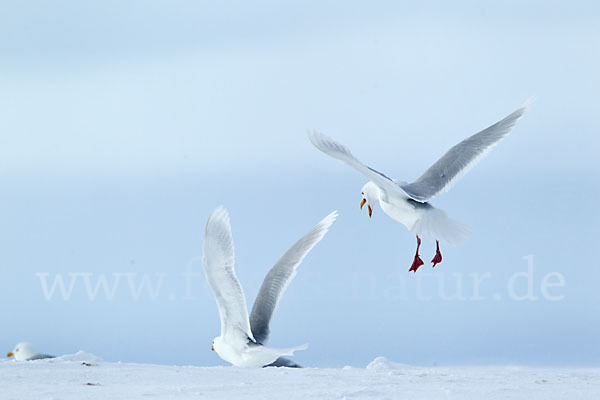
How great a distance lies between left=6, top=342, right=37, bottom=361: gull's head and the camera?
12453 millimetres

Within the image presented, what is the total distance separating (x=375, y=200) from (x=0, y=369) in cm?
404

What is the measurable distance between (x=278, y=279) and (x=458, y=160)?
2.16 metres

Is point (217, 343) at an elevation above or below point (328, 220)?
Answer: below

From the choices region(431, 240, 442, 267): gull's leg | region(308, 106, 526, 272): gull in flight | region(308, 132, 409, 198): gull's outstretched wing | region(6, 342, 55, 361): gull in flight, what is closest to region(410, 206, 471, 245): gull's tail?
region(308, 106, 526, 272): gull in flight

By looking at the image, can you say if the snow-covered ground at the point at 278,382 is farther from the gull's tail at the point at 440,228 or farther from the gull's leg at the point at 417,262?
the gull's leg at the point at 417,262

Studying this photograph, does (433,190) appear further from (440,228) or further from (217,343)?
(217,343)

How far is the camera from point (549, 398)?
5555 millimetres

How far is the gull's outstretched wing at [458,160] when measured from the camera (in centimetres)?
870

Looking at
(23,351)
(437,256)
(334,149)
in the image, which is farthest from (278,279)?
(23,351)

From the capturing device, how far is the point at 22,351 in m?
12.7

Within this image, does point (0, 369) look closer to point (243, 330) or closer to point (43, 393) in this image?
point (43, 393)

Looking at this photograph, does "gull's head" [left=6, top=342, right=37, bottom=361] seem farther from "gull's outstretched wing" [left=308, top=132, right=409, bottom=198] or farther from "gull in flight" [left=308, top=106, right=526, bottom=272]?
"gull's outstretched wing" [left=308, top=132, right=409, bottom=198]

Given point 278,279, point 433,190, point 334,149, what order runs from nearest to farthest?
1. point 334,149
2. point 433,190
3. point 278,279

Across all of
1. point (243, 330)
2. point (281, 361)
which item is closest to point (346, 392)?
point (243, 330)
